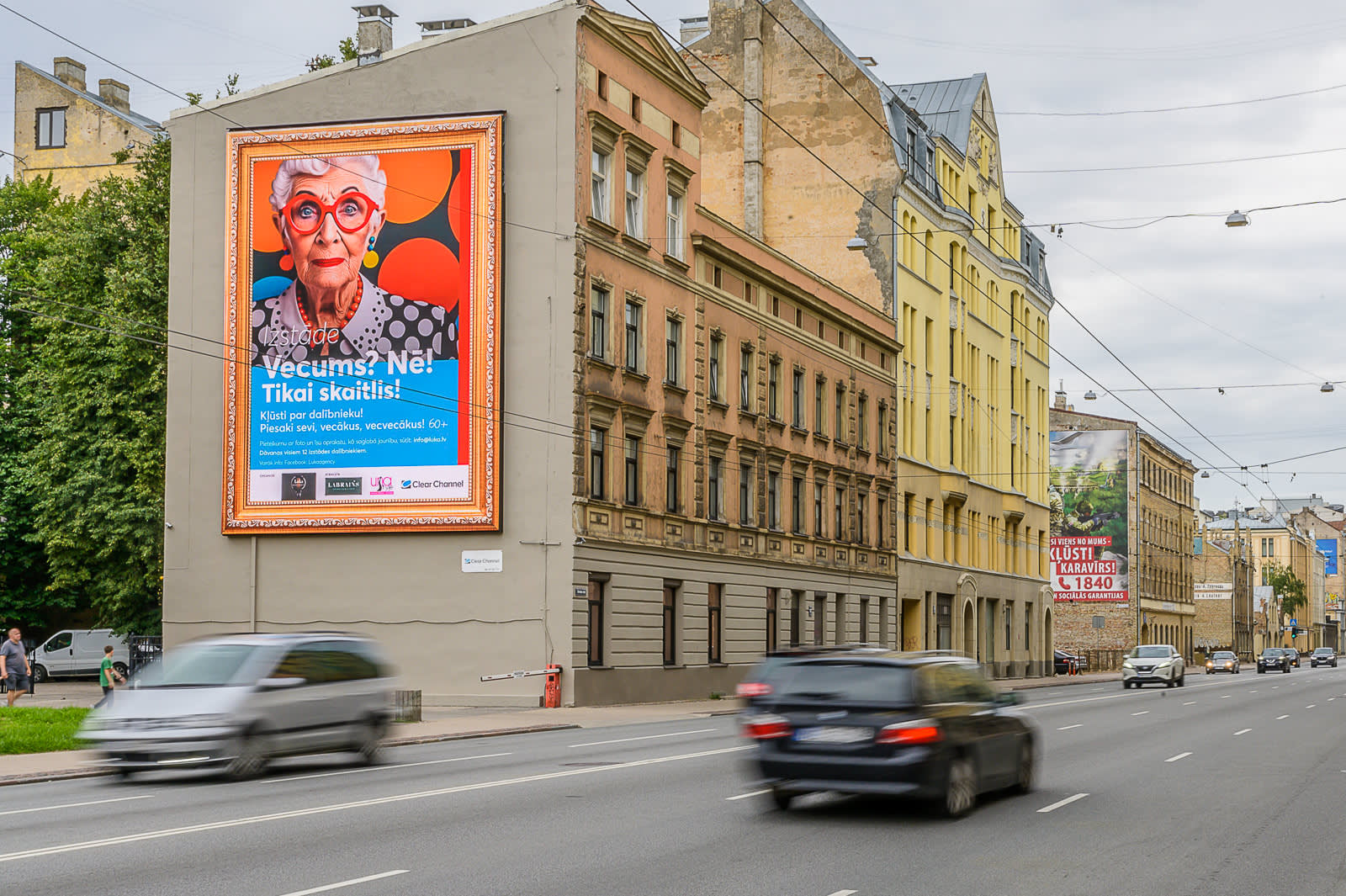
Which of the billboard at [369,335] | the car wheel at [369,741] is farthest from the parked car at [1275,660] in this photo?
the car wheel at [369,741]

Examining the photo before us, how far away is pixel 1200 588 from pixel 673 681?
8405 cm

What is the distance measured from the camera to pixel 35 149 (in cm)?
6525

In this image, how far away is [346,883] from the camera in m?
10.4

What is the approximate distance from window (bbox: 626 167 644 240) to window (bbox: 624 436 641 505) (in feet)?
16.3

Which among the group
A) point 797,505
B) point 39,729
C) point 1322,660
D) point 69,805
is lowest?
point 1322,660

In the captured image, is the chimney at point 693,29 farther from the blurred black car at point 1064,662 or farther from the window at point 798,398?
the blurred black car at point 1064,662

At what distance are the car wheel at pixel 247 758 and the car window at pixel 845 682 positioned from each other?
7140 millimetres

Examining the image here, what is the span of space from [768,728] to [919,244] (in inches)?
1934

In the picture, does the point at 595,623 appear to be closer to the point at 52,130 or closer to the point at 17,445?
the point at 17,445

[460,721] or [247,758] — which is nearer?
[247,758]

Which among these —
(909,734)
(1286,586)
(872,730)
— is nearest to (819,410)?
(872,730)

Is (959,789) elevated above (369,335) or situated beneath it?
situated beneath

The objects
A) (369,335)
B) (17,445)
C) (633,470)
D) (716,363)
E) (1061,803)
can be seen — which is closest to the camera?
(1061,803)

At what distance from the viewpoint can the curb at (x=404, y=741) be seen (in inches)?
738
